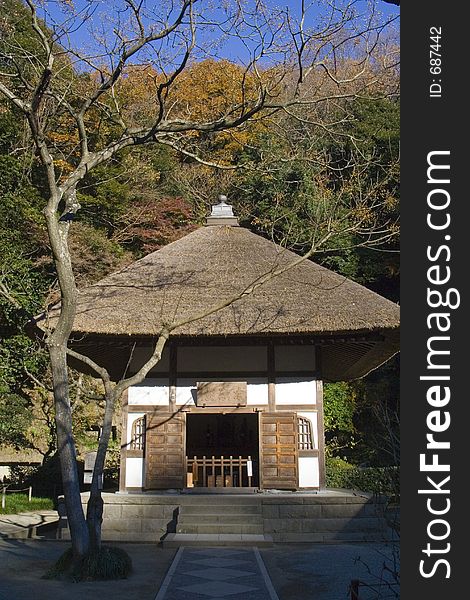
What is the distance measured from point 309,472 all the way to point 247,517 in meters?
1.65

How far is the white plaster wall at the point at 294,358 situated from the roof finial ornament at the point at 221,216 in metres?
4.23

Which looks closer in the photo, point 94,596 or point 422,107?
point 422,107

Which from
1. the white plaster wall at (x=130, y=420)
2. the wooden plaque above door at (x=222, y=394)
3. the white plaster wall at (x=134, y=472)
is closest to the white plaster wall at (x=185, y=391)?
the wooden plaque above door at (x=222, y=394)

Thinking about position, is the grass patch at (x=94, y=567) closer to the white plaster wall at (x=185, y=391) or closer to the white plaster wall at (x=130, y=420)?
the white plaster wall at (x=130, y=420)

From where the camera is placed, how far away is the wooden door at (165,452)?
432 inches

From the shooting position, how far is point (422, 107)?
3473 millimetres

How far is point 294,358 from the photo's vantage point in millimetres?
11414

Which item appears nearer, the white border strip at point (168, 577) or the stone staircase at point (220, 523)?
Result: the white border strip at point (168, 577)

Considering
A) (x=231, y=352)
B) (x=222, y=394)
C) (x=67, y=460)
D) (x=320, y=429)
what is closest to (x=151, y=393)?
(x=222, y=394)

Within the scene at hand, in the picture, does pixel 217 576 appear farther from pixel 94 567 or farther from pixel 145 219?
pixel 145 219

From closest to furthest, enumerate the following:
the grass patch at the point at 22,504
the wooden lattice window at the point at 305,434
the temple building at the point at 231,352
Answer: the temple building at the point at 231,352 → the wooden lattice window at the point at 305,434 → the grass patch at the point at 22,504

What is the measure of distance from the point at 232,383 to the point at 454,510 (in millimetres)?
8279

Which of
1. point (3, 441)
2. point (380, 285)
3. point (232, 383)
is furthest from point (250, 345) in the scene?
point (380, 285)

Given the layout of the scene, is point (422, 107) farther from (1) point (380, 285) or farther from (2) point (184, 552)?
(1) point (380, 285)
